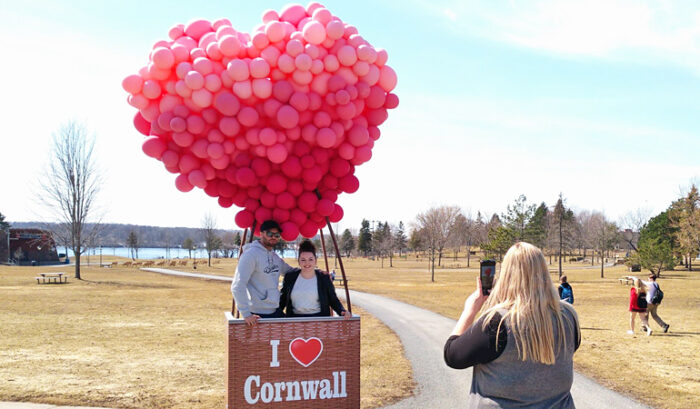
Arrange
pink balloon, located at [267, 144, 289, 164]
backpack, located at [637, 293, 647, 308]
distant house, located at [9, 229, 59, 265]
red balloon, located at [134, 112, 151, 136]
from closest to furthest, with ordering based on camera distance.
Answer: pink balloon, located at [267, 144, 289, 164]
red balloon, located at [134, 112, 151, 136]
backpack, located at [637, 293, 647, 308]
distant house, located at [9, 229, 59, 265]

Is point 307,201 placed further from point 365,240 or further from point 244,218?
point 365,240

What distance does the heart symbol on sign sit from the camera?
192 inches

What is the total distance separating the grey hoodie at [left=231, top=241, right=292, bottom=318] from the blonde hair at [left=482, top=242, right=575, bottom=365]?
9.61 feet

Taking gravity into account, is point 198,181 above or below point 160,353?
above

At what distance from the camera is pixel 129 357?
33.5 ft

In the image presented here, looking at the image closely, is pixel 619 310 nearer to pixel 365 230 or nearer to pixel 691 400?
pixel 691 400

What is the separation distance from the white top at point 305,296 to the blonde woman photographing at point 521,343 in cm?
280

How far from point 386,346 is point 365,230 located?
85.6 meters

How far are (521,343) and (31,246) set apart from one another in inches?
3286

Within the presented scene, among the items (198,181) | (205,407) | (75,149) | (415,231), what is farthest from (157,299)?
(415,231)

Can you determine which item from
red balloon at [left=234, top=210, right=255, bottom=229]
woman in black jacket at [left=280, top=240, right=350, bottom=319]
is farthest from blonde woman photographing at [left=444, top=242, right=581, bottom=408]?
red balloon at [left=234, top=210, right=255, bottom=229]

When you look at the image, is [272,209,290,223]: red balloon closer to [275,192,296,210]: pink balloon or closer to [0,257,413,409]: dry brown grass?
[275,192,296,210]: pink balloon

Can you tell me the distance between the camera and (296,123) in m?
4.97

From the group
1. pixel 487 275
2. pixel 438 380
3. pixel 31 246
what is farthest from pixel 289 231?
pixel 31 246
